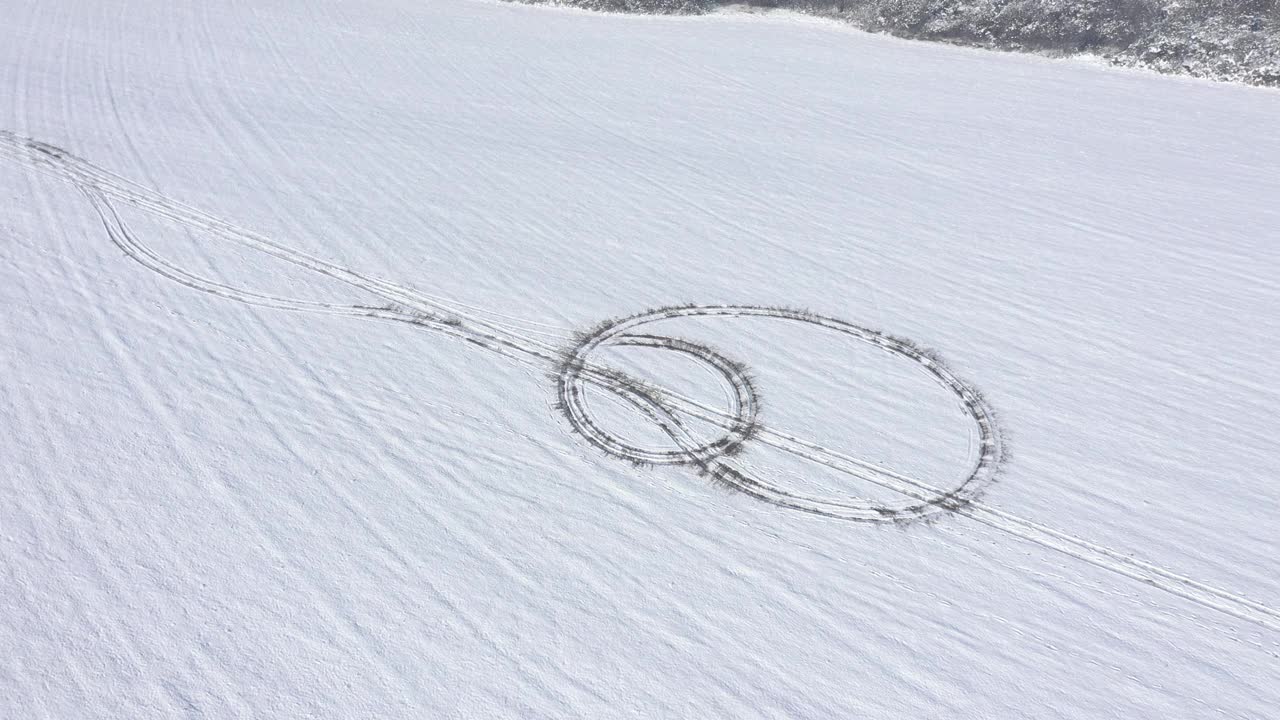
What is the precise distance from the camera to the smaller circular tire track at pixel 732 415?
567 cm

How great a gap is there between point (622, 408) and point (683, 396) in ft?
1.74

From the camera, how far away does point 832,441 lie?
6.18 meters

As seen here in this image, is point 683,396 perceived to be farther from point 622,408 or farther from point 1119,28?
point 1119,28

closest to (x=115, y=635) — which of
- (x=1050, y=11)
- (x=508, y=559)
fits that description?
(x=508, y=559)

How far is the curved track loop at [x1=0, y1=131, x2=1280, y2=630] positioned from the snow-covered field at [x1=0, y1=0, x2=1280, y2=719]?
0.04 m

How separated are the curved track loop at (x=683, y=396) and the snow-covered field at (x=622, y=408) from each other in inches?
1.4

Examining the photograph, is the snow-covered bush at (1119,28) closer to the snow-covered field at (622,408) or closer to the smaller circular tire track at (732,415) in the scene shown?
the snow-covered field at (622,408)

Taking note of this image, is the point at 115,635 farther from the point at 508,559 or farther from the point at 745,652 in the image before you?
the point at 745,652

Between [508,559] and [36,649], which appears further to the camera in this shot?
[508,559]

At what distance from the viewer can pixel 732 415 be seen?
637 cm

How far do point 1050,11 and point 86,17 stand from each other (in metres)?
17.4

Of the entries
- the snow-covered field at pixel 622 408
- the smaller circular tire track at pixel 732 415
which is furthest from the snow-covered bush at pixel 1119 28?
the smaller circular tire track at pixel 732 415

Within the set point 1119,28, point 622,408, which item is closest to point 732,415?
point 622,408

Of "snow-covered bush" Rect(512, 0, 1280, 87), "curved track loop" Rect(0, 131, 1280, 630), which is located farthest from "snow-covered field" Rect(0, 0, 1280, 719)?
"snow-covered bush" Rect(512, 0, 1280, 87)
